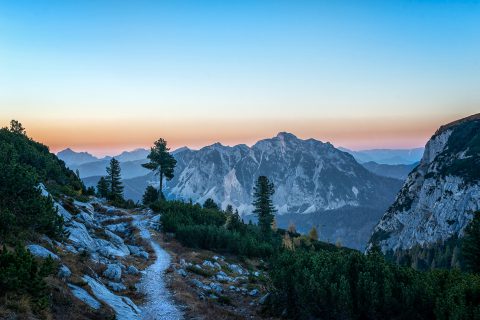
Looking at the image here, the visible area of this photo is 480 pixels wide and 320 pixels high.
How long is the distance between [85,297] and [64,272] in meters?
2.31

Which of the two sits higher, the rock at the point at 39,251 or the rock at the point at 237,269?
the rock at the point at 39,251

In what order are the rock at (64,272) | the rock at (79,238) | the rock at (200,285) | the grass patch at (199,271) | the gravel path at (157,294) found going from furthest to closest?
the grass patch at (199,271) < the rock at (79,238) < the rock at (200,285) < the gravel path at (157,294) < the rock at (64,272)

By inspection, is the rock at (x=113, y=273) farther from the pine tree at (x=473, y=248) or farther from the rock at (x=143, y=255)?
the pine tree at (x=473, y=248)

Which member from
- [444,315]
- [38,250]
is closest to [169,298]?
[38,250]

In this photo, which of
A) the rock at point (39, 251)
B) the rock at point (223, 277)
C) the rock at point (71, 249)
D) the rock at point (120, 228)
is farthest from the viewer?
the rock at point (120, 228)

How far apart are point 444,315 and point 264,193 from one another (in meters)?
52.3

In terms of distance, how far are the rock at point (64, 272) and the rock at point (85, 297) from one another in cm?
85

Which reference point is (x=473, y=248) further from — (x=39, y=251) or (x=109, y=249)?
(x=39, y=251)

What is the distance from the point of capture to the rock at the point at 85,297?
610 inches

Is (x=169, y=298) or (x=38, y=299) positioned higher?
(x=38, y=299)

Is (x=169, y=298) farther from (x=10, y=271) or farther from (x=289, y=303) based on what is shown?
(x=10, y=271)

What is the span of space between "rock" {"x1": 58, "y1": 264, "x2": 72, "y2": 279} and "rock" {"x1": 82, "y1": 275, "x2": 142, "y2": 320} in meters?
0.96

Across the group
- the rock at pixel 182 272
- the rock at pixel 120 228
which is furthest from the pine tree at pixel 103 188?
the rock at pixel 182 272

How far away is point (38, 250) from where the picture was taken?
62.1ft
